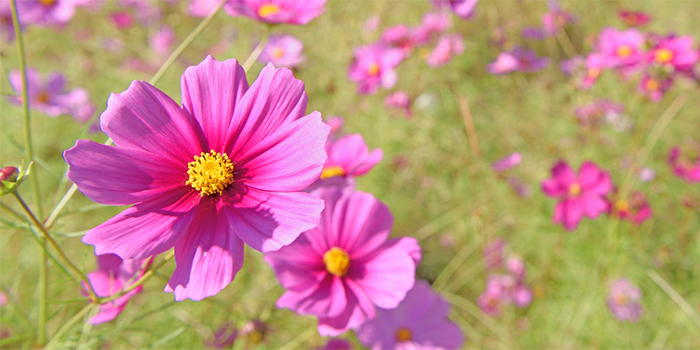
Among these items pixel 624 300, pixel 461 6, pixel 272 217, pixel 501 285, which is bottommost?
pixel 624 300

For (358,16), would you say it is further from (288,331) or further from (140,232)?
(140,232)

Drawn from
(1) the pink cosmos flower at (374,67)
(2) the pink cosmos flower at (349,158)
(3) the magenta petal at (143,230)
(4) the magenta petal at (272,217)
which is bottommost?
(1) the pink cosmos flower at (374,67)

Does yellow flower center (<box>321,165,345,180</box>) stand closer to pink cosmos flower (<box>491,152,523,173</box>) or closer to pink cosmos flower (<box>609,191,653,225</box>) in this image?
pink cosmos flower (<box>491,152,523,173</box>)

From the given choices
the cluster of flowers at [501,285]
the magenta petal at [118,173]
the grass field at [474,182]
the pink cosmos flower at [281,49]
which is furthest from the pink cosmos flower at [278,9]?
the cluster of flowers at [501,285]

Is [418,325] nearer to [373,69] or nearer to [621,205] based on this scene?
[621,205]

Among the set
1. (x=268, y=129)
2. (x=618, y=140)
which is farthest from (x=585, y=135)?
(x=268, y=129)

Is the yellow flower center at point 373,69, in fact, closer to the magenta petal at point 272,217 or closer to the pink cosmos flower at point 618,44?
the pink cosmos flower at point 618,44

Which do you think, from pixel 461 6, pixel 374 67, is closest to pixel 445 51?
pixel 461 6
